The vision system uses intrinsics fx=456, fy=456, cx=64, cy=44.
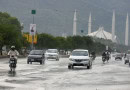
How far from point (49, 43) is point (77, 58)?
316 ft

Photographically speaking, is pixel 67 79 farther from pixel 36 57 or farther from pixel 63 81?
pixel 36 57

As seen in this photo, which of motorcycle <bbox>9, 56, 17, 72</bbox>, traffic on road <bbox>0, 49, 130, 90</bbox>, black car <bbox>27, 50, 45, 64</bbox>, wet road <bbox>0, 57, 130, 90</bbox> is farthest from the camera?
black car <bbox>27, 50, 45, 64</bbox>

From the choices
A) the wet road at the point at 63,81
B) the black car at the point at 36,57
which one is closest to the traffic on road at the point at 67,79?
the wet road at the point at 63,81

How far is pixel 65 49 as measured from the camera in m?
146

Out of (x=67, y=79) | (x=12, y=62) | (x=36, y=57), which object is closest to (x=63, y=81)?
(x=67, y=79)

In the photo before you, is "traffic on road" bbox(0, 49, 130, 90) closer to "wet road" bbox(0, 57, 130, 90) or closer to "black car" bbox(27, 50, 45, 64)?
"wet road" bbox(0, 57, 130, 90)

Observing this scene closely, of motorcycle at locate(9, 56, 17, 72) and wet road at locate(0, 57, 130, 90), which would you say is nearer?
wet road at locate(0, 57, 130, 90)

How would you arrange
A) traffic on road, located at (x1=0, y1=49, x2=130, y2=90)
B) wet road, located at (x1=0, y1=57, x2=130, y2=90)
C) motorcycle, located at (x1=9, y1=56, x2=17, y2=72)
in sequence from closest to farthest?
wet road, located at (x1=0, y1=57, x2=130, y2=90), traffic on road, located at (x1=0, y1=49, x2=130, y2=90), motorcycle, located at (x1=9, y1=56, x2=17, y2=72)

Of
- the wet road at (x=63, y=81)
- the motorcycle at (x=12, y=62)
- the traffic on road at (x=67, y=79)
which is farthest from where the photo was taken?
the motorcycle at (x=12, y=62)

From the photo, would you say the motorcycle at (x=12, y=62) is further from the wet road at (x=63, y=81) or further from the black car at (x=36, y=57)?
the black car at (x=36, y=57)

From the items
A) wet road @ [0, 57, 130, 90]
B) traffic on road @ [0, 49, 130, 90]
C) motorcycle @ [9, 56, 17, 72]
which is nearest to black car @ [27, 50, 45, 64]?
traffic on road @ [0, 49, 130, 90]

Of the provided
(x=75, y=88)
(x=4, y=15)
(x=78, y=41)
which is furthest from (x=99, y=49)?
(x=75, y=88)

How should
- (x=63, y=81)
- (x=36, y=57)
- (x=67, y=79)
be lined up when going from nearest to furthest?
(x=63, y=81)
(x=67, y=79)
(x=36, y=57)

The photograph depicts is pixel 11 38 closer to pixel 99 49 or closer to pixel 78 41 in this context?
pixel 78 41
